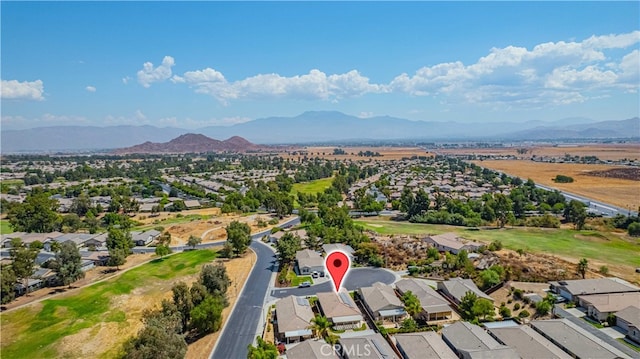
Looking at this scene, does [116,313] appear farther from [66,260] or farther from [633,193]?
[633,193]

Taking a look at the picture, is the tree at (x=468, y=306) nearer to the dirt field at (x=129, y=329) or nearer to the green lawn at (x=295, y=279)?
the green lawn at (x=295, y=279)

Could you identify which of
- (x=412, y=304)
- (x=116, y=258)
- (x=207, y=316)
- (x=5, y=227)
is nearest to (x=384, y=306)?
(x=412, y=304)

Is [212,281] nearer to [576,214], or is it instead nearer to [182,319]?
[182,319]

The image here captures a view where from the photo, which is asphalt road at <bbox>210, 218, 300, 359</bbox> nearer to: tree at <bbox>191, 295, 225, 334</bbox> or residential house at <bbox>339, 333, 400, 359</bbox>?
tree at <bbox>191, 295, 225, 334</bbox>

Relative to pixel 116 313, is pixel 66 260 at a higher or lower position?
higher

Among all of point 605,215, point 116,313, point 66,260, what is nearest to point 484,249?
point 605,215

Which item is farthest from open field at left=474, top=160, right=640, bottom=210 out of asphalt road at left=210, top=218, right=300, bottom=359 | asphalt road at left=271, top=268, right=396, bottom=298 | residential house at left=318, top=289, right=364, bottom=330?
asphalt road at left=210, top=218, right=300, bottom=359
